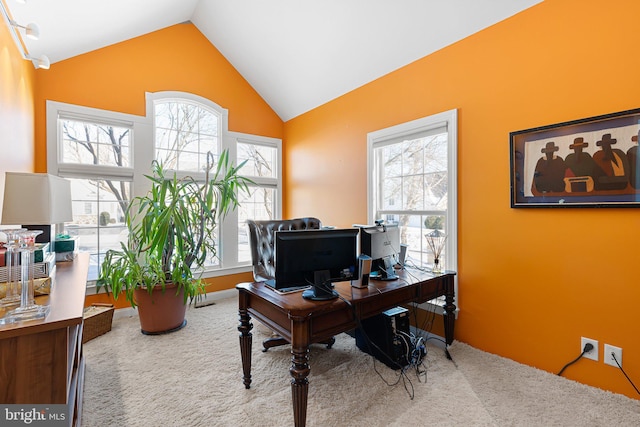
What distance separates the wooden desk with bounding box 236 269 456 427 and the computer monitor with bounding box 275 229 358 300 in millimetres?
99

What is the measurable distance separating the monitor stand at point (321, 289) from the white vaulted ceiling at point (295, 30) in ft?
7.54

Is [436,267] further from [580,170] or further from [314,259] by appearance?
[314,259]

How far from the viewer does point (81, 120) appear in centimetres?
312

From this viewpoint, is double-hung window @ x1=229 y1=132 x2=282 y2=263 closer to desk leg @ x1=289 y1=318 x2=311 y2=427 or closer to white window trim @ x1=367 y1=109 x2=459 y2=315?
white window trim @ x1=367 y1=109 x2=459 y2=315

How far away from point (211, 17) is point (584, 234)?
4.32 metres

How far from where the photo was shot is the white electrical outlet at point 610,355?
1810 mm

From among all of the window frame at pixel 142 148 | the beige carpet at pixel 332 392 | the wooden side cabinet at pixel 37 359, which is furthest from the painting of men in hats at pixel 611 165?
the window frame at pixel 142 148

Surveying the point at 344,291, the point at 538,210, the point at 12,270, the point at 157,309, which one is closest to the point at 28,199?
the point at 12,270

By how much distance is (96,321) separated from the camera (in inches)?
110

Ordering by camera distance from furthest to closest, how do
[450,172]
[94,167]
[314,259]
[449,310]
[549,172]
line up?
[94,167]
[450,172]
[449,310]
[549,172]
[314,259]

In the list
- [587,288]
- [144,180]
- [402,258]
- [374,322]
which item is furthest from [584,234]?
[144,180]

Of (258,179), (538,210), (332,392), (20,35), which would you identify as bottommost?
(332,392)

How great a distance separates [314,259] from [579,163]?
183cm

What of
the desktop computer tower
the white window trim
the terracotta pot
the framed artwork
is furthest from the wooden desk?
the terracotta pot
